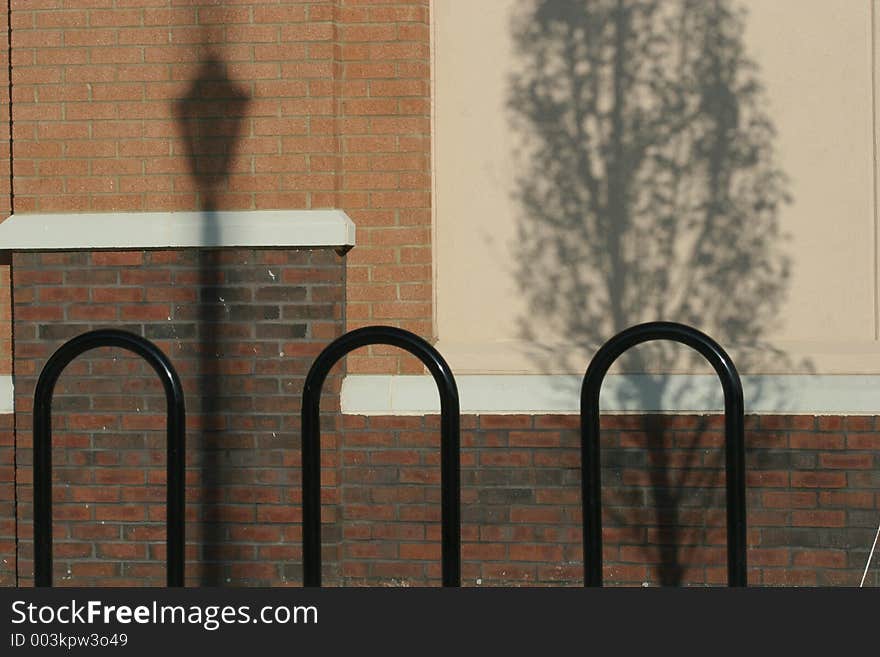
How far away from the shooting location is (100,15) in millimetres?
4930

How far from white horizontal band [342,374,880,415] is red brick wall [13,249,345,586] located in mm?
231

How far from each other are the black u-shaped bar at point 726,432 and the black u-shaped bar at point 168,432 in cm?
97

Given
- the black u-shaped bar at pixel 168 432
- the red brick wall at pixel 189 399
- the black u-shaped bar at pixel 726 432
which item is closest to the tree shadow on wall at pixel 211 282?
the red brick wall at pixel 189 399

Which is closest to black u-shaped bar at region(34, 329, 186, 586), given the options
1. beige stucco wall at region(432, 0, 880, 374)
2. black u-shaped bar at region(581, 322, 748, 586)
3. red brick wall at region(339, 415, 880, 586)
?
black u-shaped bar at region(581, 322, 748, 586)

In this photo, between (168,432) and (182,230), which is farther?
(182,230)

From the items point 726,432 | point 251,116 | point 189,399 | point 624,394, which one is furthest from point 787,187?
point 189,399

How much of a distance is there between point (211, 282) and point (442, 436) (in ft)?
7.04

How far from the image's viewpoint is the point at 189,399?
488 centimetres

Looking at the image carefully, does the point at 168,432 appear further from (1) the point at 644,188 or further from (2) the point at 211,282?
(1) the point at 644,188

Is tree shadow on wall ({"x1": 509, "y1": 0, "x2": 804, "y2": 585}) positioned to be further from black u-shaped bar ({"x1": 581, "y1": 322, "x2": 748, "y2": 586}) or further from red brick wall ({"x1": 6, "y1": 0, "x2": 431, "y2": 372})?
black u-shaped bar ({"x1": 581, "y1": 322, "x2": 748, "y2": 586})

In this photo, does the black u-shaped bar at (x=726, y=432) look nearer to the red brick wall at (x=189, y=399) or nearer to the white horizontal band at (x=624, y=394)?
the white horizontal band at (x=624, y=394)

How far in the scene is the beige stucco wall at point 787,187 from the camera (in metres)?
4.90

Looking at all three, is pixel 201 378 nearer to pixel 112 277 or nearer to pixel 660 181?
pixel 112 277
